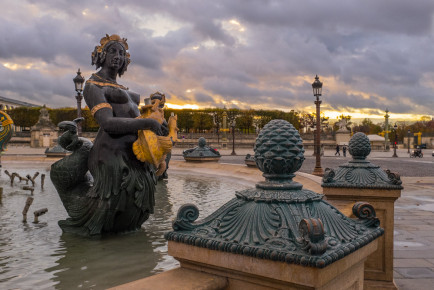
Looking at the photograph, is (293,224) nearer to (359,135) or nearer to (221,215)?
(221,215)

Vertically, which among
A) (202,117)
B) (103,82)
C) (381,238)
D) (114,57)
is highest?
(202,117)

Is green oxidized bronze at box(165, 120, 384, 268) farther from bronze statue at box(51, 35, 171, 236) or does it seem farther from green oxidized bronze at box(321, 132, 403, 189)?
bronze statue at box(51, 35, 171, 236)

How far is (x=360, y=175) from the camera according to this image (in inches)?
147

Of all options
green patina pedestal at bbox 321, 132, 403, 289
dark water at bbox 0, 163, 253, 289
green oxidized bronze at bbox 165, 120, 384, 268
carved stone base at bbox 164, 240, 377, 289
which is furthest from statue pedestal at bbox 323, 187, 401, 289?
dark water at bbox 0, 163, 253, 289

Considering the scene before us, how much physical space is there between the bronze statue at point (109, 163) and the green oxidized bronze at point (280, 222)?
2361mm

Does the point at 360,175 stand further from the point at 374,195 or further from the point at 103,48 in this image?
the point at 103,48

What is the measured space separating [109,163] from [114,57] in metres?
1.31

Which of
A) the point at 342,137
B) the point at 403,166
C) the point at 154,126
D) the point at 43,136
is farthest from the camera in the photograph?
the point at 342,137

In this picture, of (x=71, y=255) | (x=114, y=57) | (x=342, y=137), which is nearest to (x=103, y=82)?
(x=114, y=57)

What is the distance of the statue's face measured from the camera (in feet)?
15.1

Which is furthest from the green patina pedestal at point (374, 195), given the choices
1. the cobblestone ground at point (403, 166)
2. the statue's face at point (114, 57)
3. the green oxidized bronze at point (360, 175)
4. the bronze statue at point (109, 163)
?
the cobblestone ground at point (403, 166)

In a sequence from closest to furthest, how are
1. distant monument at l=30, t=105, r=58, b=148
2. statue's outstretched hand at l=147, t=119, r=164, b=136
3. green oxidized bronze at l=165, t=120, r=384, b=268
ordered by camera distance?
1. green oxidized bronze at l=165, t=120, r=384, b=268
2. statue's outstretched hand at l=147, t=119, r=164, b=136
3. distant monument at l=30, t=105, r=58, b=148

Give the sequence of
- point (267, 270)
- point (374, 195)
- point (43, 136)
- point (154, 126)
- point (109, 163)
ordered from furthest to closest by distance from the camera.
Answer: point (43, 136) → point (109, 163) → point (154, 126) → point (374, 195) → point (267, 270)

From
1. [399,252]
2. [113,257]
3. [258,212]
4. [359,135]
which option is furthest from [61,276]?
[399,252]
